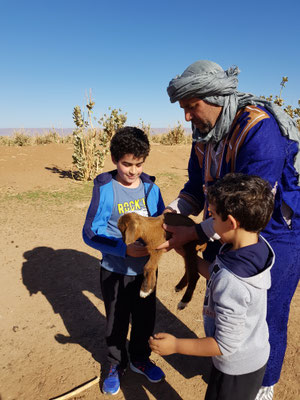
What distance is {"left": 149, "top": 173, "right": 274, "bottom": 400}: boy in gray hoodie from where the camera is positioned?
1453mm

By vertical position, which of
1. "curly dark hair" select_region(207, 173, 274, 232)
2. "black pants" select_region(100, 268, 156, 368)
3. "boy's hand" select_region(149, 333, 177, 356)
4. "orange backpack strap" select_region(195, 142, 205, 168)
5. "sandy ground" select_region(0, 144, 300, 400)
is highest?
"orange backpack strap" select_region(195, 142, 205, 168)

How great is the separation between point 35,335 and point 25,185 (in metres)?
6.55

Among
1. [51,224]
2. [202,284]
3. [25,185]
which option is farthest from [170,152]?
[202,284]

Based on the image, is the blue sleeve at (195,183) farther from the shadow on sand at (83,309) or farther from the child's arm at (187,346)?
the shadow on sand at (83,309)

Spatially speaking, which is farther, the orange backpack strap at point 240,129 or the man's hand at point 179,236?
the man's hand at point 179,236

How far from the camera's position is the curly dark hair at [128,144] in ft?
7.76

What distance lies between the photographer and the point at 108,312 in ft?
8.70

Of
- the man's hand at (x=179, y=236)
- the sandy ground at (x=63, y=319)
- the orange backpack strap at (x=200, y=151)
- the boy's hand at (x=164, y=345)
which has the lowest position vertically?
the sandy ground at (x=63, y=319)

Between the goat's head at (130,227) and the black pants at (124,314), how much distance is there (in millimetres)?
686

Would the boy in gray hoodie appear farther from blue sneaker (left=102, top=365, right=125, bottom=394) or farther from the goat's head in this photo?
blue sneaker (left=102, top=365, right=125, bottom=394)

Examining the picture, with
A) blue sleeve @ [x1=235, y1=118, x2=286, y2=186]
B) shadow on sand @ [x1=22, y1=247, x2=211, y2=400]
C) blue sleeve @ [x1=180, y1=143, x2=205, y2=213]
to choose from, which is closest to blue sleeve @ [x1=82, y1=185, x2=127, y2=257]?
blue sleeve @ [x1=180, y1=143, x2=205, y2=213]

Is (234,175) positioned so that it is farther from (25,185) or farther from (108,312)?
(25,185)

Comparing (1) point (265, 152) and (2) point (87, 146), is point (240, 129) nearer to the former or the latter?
(1) point (265, 152)

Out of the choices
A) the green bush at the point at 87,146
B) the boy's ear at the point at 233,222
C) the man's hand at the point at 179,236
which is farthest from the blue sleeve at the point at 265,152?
the green bush at the point at 87,146
